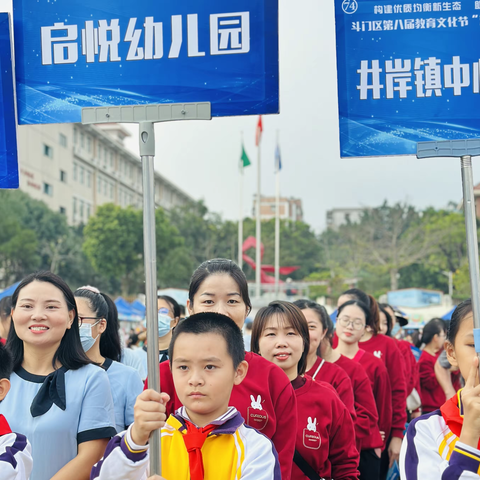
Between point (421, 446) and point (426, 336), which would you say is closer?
point (421, 446)

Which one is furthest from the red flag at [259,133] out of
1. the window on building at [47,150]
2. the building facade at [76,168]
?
the window on building at [47,150]

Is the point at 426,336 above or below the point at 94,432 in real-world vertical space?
below

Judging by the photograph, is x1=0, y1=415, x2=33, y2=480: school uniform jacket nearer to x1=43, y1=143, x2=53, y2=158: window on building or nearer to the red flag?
the red flag

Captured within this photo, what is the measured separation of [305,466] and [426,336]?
15.5ft

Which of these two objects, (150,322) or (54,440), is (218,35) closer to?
(150,322)

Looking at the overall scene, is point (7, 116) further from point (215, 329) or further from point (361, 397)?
point (361, 397)

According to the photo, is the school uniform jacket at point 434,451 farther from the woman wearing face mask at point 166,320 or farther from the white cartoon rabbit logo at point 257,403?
the woman wearing face mask at point 166,320

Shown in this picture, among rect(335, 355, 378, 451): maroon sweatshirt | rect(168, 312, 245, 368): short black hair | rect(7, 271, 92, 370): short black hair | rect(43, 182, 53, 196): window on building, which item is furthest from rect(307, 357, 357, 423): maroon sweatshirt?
rect(43, 182, 53, 196): window on building

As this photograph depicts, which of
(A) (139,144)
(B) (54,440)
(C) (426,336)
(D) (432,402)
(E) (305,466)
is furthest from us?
(C) (426,336)

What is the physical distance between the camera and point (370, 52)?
8.63 feet

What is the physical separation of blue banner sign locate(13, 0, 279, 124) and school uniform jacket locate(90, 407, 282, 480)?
110 cm

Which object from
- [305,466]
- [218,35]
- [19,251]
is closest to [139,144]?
[218,35]

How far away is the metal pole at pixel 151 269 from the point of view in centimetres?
216

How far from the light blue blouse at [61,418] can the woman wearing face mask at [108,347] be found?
78 centimetres
